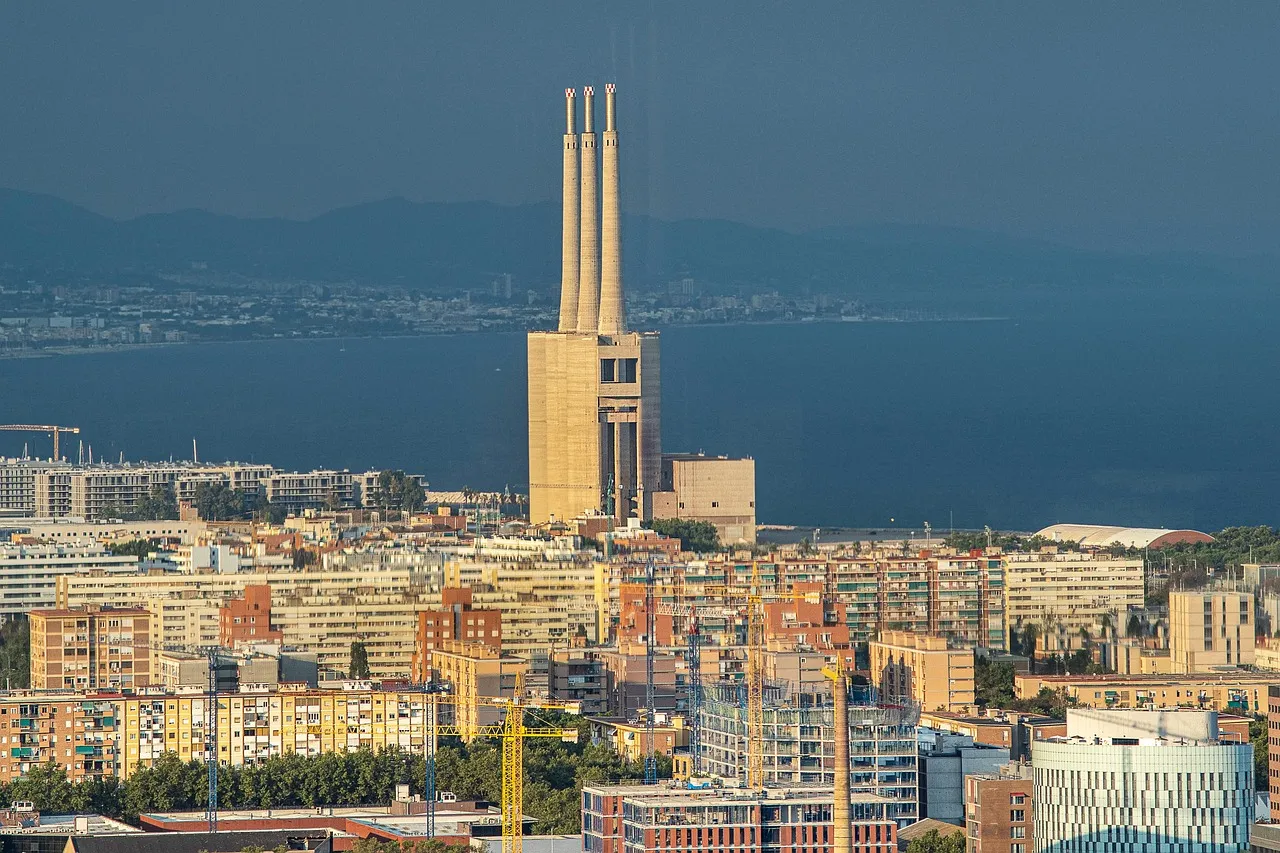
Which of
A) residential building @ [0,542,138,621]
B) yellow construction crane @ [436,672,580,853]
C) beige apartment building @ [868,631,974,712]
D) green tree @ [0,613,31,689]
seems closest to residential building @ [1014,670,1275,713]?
beige apartment building @ [868,631,974,712]

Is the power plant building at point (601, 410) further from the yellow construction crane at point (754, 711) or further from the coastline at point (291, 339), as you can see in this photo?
the coastline at point (291, 339)

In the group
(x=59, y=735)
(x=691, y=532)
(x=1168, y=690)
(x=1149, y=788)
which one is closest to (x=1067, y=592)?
(x=1168, y=690)

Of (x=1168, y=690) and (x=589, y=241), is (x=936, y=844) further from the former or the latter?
(x=589, y=241)

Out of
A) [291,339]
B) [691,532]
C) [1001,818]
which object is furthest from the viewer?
[291,339]

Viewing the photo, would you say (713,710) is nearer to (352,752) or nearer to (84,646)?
(352,752)

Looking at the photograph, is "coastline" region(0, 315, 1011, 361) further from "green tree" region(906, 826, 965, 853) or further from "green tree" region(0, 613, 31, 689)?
"green tree" region(906, 826, 965, 853)
